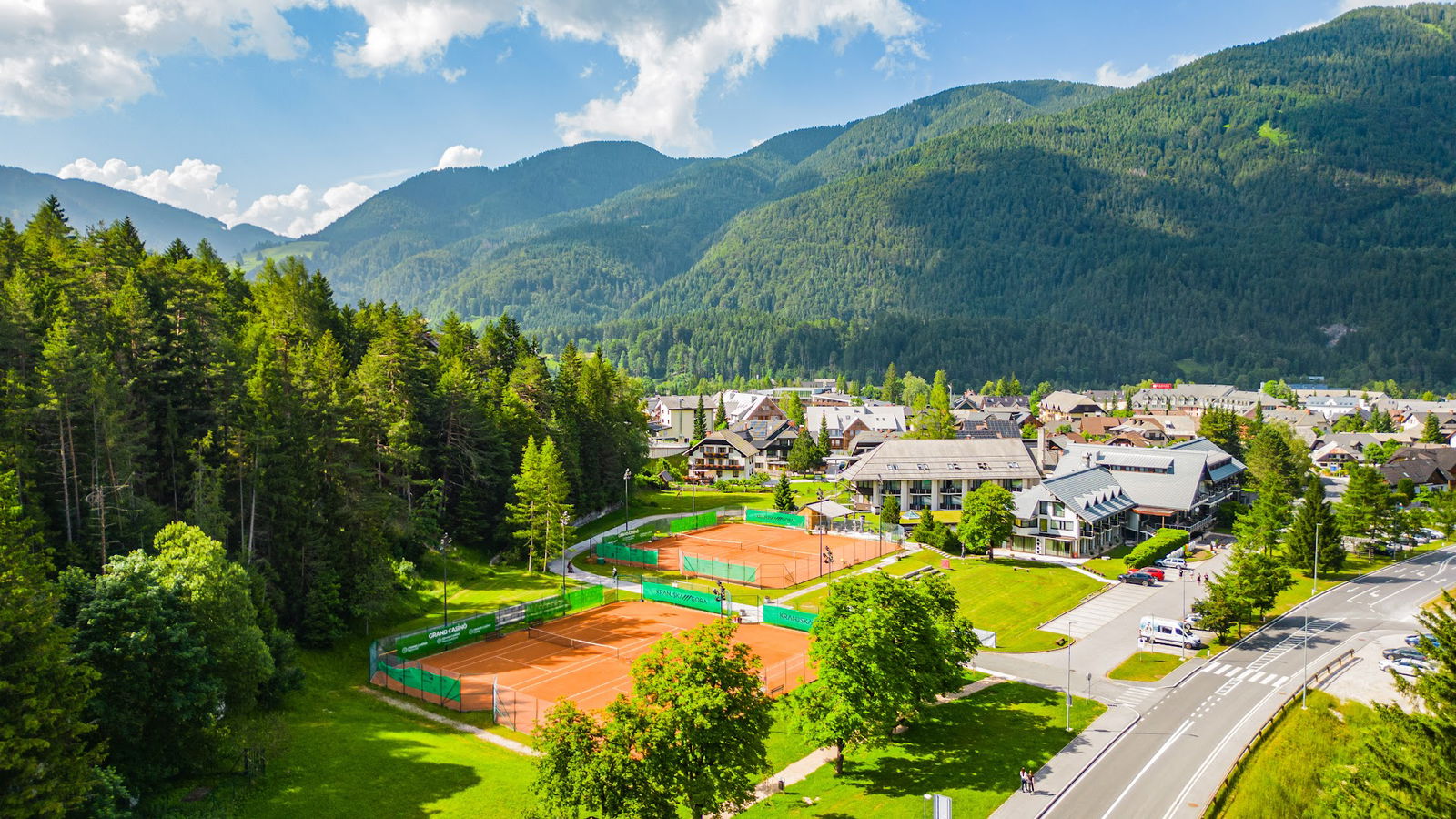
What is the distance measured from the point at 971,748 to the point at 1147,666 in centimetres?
1598

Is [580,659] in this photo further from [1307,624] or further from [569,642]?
[1307,624]

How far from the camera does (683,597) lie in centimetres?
5931

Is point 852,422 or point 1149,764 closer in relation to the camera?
point 1149,764

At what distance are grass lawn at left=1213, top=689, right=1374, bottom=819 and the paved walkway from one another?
2841cm

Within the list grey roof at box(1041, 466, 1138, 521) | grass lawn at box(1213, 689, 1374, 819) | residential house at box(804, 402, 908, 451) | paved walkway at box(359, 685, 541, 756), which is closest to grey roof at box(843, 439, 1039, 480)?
grey roof at box(1041, 466, 1138, 521)

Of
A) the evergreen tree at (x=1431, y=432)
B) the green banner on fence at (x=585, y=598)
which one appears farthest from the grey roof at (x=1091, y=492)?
the evergreen tree at (x=1431, y=432)

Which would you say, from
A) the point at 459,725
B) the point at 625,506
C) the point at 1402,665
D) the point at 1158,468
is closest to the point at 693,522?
the point at 625,506

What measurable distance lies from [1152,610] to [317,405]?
182 feet

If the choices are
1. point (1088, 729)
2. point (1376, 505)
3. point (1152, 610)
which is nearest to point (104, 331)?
point (1088, 729)

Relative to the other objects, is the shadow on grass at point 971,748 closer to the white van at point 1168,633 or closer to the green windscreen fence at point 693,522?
the white van at point 1168,633

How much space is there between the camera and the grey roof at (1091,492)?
2761 inches

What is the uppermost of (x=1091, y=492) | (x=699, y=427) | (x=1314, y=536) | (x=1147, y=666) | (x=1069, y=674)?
(x=699, y=427)

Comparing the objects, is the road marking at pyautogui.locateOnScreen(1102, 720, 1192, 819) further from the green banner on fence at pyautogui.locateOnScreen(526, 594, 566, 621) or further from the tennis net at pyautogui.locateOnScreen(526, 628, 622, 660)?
the green banner on fence at pyautogui.locateOnScreen(526, 594, 566, 621)

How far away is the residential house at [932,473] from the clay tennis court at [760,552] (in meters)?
9.92
